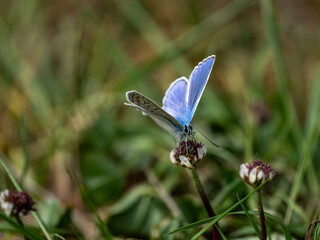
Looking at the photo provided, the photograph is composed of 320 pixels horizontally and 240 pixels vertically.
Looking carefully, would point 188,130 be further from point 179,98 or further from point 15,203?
point 15,203

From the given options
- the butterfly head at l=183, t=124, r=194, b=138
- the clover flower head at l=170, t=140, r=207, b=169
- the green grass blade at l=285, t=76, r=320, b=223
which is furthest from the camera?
the green grass blade at l=285, t=76, r=320, b=223

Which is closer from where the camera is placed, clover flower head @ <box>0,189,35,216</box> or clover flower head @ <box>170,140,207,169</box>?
clover flower head @ <box>0,189,35,216</box>

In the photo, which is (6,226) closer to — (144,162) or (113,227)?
(113,227)

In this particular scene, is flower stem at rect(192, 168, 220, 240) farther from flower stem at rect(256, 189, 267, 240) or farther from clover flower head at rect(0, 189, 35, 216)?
clover flower head at rect(0, 189, 35, 216)

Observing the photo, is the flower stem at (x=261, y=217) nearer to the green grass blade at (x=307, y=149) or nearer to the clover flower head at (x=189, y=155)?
the clover flower head at (x=189, y=155)

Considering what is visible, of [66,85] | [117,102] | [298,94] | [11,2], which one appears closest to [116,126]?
[117,102]

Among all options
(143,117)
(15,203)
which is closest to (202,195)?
(15,203)

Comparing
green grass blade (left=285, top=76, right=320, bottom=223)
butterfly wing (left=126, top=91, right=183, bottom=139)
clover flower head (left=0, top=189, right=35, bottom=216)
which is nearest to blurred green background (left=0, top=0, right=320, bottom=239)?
green grass blade (left=285, top=76, right=320, bottom=223)
